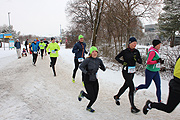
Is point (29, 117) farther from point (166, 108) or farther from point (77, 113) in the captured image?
point (166, 108)

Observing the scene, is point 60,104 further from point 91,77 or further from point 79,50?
point 79,50

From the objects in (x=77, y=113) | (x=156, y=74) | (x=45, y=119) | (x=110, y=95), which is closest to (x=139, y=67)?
(x=110, y=95)

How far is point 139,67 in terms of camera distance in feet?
33.3

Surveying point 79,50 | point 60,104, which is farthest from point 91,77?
point 79,50

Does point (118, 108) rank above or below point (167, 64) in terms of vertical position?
below

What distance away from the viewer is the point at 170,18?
24938 millimetres

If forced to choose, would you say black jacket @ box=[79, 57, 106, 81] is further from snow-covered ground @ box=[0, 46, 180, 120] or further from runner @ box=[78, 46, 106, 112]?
snow-covered ground @ box=[0, 46, 180, 120]

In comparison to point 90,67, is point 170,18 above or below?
above

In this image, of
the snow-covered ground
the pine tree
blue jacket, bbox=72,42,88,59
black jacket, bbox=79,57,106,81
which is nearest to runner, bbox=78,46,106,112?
black jacket, bbox=79,57,106,81

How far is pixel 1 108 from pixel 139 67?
27.6 ft

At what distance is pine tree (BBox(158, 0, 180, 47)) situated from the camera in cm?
2359

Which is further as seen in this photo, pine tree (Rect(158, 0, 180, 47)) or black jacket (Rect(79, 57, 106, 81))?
pine tree (Rect(158, 0, 180, 47))

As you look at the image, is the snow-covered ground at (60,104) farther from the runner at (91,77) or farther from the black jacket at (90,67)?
the black jacket at (90,67)

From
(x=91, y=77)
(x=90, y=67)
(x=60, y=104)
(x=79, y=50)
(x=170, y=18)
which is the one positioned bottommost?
(x=60, y=104)
